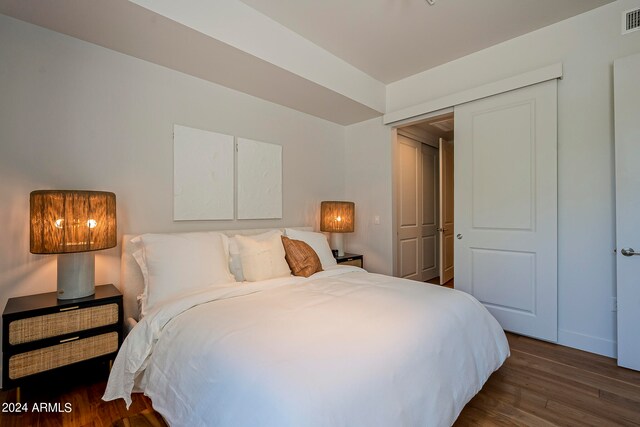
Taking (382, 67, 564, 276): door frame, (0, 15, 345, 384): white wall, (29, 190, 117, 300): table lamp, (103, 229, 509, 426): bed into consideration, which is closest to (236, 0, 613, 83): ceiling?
(382, 67, 564, 276): door frame

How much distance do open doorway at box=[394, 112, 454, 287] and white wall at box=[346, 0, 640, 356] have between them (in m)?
1.37

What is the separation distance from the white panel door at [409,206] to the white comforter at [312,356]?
7.04 ft

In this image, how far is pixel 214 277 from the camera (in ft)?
6.95

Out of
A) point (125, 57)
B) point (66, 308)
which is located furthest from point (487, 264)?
point (125, 57)

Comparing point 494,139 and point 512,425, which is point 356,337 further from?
point 494,139

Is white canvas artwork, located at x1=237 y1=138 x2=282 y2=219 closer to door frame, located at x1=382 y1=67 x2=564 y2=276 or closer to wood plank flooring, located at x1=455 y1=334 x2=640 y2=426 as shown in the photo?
door frame, located at x1=382 y1=67 x2=564 y2=276

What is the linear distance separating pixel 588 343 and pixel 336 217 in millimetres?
2537

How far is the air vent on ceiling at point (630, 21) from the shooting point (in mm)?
2172

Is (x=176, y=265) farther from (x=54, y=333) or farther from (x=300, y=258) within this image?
(x=300, y=258)

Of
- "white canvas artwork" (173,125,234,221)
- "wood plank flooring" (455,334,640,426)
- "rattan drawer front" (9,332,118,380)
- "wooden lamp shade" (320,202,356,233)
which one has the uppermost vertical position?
"white canvas artwork" (173,125,234,221)

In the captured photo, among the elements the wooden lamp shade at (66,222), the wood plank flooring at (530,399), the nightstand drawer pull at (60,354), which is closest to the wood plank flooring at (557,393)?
the wood plank flooring at (530,399)

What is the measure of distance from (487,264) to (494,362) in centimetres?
136

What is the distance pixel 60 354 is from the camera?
69.6 inches

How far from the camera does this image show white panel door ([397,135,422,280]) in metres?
4.05
